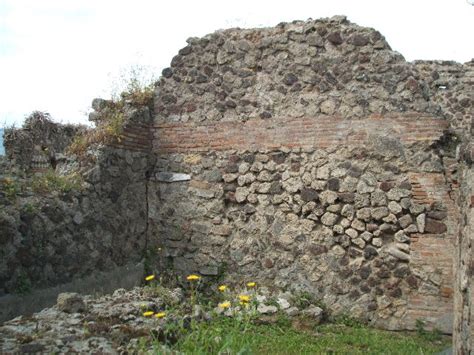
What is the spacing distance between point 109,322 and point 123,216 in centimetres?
350

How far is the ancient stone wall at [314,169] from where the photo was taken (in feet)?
22.9

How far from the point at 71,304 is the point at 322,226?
361 centimetres

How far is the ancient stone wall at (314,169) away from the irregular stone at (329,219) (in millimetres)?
13

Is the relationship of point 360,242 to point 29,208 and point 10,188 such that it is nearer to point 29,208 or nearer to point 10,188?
point 29,208

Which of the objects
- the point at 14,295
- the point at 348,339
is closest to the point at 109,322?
the point at 14,295

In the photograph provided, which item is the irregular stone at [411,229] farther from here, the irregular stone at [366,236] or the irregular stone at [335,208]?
the irregular stone at [335,208]

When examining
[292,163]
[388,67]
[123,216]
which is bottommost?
[123,216]

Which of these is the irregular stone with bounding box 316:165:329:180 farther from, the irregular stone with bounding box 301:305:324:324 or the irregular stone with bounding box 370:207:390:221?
the irregular stone with bounding box 301:305:324:324

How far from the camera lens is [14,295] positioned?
6051mm

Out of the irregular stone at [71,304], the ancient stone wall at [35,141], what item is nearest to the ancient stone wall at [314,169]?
the ancient stone wall at [35,141]

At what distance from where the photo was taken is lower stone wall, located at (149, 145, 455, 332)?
6.93 metres

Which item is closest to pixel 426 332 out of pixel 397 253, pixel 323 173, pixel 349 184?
pixel 397 253

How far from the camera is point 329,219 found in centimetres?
744

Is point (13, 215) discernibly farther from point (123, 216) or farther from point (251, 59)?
point (251, 59)
